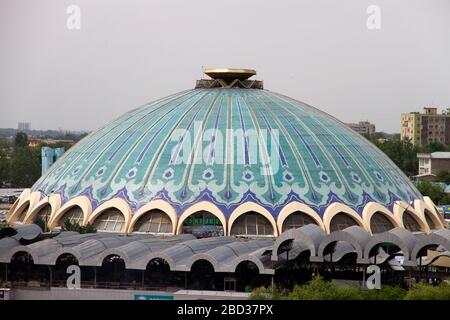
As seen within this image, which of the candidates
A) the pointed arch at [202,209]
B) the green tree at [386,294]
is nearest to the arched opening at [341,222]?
the pointed arch at [202,209]

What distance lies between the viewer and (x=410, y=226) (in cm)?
5269

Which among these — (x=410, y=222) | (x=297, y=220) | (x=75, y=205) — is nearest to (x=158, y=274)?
(x=297, y=220)

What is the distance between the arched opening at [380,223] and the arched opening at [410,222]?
1002 mm

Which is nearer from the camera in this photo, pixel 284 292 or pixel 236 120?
pixel 284 292

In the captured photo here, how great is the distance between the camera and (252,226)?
49.9 meters

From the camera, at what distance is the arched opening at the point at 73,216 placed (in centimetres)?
5172

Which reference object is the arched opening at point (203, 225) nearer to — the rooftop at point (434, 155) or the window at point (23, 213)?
the window at point (23, 213)

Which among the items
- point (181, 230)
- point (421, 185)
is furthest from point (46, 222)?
point (421, 185)

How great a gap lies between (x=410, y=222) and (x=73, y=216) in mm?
14506

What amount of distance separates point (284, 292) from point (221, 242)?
290 inches

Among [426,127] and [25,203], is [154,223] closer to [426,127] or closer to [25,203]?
[25,203]

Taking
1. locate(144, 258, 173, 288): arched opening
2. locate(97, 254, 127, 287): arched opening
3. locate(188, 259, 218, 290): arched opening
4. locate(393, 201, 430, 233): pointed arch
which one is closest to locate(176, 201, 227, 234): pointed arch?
locate(144, 258, 173, 288): arched opening

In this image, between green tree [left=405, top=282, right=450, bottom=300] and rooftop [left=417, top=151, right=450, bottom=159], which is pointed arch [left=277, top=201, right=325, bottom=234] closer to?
green tree [left=405, top=282, right=450, bottom=300]
